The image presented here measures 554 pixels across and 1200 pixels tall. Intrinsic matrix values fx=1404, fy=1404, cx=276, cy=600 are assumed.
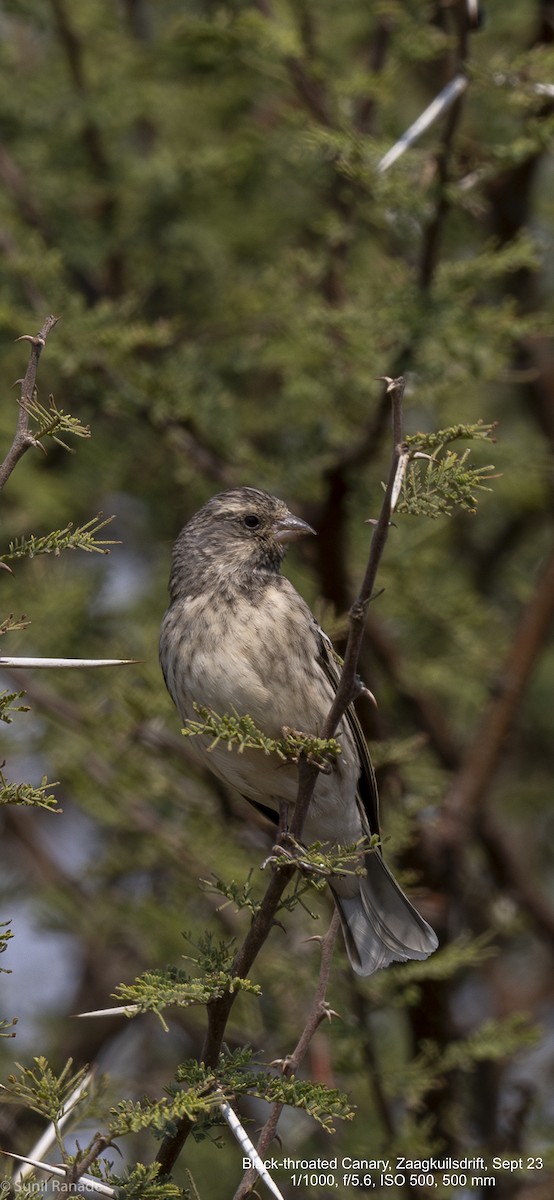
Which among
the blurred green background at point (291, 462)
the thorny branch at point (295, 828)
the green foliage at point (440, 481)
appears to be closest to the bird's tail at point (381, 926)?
the blurred green background at point (291, 462)

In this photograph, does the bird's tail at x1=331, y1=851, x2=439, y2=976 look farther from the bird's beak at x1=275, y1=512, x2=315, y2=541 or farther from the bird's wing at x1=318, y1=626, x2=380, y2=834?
the bird's beak at x1=275, y1=512, x2=315, y2=541

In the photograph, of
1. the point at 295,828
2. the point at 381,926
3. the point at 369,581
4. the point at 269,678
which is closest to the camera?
the point at 369,581

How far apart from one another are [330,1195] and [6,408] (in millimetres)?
3846

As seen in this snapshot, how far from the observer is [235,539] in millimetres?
4535

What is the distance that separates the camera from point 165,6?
7914mm

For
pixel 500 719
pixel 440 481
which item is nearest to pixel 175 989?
pixel 440 481

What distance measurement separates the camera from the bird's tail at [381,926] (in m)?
4.24

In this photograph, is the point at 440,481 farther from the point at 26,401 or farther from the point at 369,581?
the point at 26,401

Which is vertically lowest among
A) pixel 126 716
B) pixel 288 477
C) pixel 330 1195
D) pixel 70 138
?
pixel 330 1195

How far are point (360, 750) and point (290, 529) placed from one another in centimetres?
74

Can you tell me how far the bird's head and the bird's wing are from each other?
0.34 meters

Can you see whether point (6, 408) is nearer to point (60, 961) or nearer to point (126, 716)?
point (126, 716)

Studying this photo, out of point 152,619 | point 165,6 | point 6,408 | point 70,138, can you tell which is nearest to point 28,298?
point 6,408

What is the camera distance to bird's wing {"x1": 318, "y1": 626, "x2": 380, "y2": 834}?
420 centimetres
